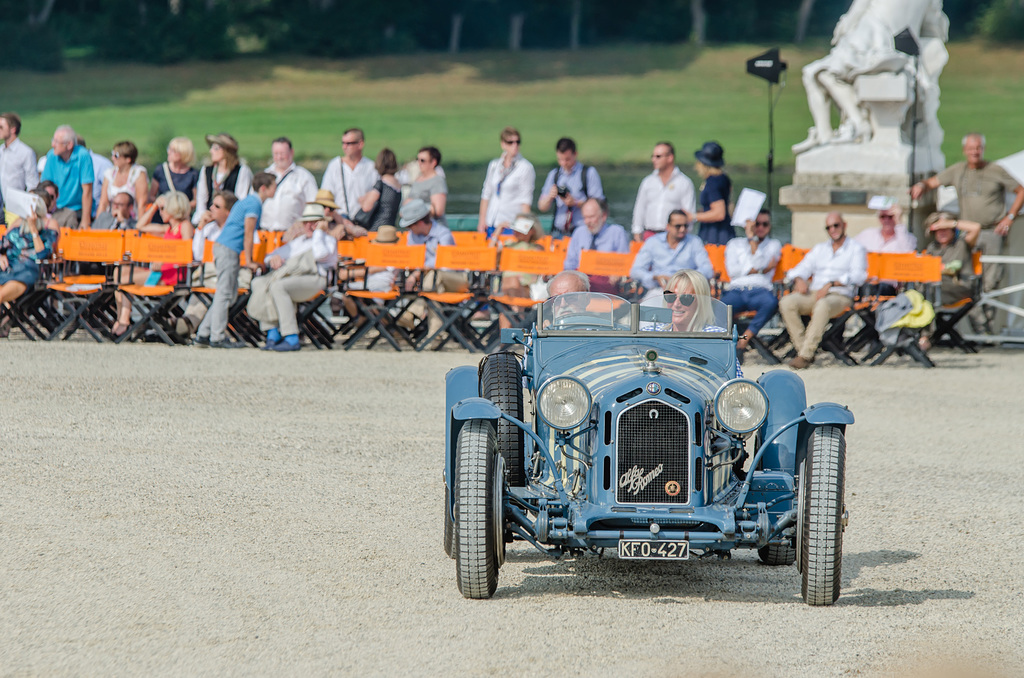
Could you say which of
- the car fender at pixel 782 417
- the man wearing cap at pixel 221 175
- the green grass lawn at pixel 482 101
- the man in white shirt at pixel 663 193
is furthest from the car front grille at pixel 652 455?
the green grass lawn at pixel 482 101

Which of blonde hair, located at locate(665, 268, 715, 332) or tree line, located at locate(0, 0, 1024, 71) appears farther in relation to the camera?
tree line, located at locate(0, 0, 1024, 71)

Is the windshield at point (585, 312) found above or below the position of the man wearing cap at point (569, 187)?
below

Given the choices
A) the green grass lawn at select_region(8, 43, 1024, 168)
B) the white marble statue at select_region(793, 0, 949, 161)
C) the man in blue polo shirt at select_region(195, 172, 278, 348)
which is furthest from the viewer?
the green grass lawn at select_region(8, 43, 1024, 168)

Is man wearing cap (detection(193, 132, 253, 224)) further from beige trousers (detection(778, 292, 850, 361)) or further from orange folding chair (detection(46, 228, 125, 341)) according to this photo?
beige trousers (detection(778, 292, 850, 361))

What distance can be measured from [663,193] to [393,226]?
9.12 feet

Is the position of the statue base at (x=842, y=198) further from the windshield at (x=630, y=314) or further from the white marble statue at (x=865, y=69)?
the windshield at (x=630, y=314)

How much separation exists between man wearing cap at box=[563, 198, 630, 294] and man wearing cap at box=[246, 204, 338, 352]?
235 cm

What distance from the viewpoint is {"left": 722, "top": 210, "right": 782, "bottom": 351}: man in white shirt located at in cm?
1321

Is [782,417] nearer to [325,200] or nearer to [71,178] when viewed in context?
[325,200]

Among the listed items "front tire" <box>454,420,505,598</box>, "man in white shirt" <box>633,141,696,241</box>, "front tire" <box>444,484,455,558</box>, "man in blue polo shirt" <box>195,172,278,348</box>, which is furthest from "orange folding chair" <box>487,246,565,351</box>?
"front tire" <box>454,420,505,598</box>

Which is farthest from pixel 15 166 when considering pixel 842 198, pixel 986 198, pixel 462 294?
pixel 986 198

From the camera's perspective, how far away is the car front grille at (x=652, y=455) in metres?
5.90

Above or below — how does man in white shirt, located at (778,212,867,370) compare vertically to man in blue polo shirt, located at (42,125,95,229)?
below

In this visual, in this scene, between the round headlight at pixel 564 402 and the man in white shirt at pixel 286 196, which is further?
the man in white shirt at pixel 286 196
